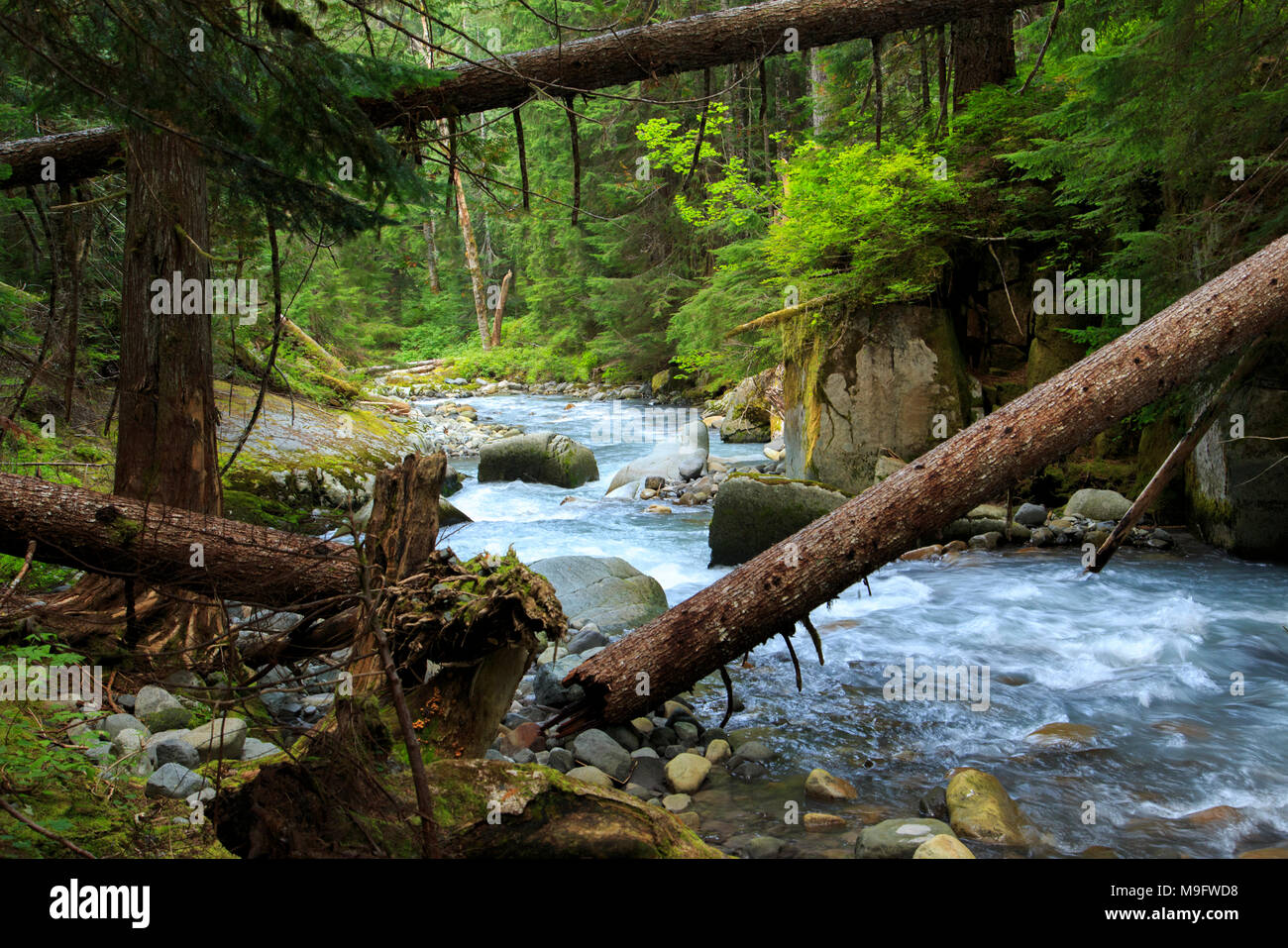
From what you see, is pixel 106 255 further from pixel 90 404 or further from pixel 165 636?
pixel 165 636

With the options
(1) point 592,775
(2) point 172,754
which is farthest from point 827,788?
(2) point 172,754

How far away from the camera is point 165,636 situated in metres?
4.71

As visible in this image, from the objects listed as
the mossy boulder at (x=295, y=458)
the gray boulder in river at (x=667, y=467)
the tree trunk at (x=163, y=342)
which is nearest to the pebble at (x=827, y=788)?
the tree trunk at (x=163, y=342)

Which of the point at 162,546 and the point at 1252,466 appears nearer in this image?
the point at 162,546

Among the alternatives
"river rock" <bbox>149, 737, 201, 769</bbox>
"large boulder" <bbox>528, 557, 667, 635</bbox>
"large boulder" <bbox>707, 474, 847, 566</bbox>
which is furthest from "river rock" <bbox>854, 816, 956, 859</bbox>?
"large boulder" <bbox>707, 474, 847, 566</bbox>

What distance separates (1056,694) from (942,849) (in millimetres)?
2708

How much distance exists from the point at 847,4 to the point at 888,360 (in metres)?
5.78

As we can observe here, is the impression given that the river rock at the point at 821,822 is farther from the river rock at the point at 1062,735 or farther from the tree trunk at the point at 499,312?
the tree trunk at the point at 499,312

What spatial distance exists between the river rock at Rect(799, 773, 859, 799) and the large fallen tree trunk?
4.02 meters

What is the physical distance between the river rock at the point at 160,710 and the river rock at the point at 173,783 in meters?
0.77

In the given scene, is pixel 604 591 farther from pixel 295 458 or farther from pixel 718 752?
pixel 295 458

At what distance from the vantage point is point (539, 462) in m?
13.5

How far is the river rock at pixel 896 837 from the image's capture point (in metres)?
3.59

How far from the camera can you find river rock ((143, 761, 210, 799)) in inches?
127
